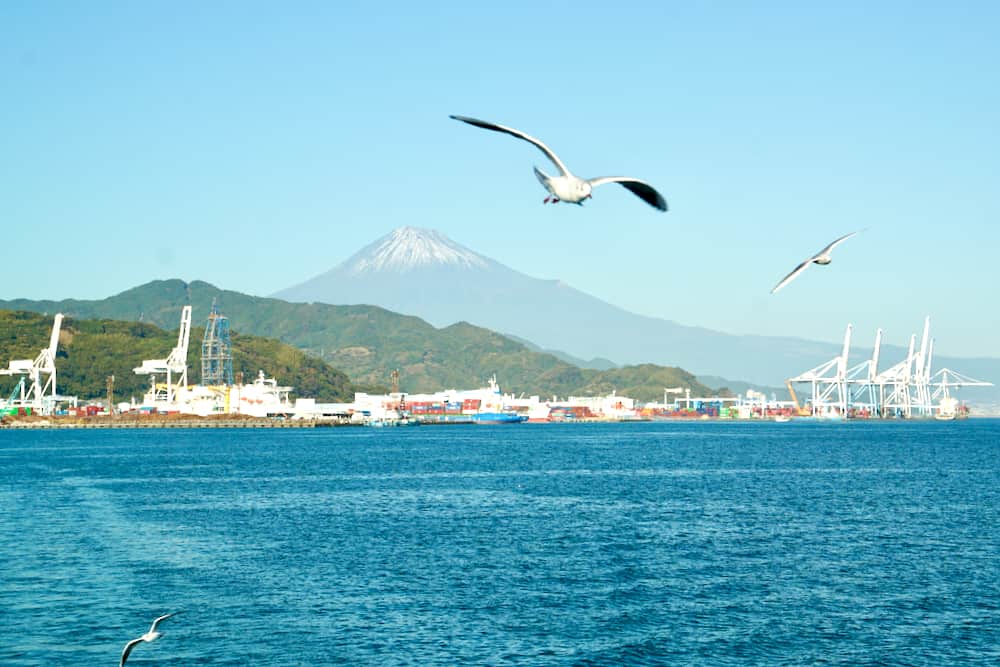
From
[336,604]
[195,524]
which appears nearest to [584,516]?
[195,524]

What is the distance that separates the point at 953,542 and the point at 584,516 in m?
17.4

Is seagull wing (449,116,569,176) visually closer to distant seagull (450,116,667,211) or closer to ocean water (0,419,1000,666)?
distant seagull (450,116,667,211)

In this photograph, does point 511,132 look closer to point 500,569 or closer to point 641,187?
point 641,187

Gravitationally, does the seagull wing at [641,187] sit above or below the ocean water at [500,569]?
above

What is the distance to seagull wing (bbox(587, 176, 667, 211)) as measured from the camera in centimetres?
1717

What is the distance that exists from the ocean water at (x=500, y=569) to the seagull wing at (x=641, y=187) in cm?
1487

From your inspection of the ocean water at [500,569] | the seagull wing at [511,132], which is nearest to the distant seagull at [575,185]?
the seagull wing at [511,132]

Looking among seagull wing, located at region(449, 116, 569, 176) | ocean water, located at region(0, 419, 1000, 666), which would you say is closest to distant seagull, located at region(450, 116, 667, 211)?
seagull wing, located at region(449, 116, 569, 176)

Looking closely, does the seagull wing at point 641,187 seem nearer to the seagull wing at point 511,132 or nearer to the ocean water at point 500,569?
the seagull wing at point 511,132

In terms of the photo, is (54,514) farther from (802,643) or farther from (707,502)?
(802,643)

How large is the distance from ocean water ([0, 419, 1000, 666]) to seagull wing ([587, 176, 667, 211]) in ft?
48.8

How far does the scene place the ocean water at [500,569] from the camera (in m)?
30.1

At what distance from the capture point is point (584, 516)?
188 ft

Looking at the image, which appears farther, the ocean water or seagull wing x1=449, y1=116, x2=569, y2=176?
the ocean water
